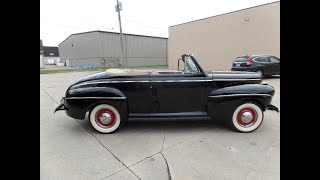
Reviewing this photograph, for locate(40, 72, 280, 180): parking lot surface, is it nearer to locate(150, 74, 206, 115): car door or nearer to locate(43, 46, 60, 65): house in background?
locate(150, 74, 206, 115): car door

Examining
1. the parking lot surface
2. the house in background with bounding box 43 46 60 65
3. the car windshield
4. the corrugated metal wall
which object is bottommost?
the parking lot surface

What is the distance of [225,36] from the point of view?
53.0 ft

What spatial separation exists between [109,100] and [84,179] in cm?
140

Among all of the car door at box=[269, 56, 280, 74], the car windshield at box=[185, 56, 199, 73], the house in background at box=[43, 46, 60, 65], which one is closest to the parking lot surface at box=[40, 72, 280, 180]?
the car windshield at box=[185, 56, 199, 73]

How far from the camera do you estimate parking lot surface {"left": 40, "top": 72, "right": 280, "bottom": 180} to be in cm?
226

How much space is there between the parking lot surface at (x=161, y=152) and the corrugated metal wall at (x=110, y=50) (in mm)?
32067

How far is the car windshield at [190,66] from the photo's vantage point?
3.48 m

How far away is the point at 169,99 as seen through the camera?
338 cm

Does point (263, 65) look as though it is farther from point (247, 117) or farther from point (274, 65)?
point (247, 117)

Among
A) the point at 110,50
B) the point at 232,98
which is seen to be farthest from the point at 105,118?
the point at 110,50

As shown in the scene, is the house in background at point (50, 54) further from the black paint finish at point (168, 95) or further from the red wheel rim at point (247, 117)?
the red wheel rim at point (247, 117)

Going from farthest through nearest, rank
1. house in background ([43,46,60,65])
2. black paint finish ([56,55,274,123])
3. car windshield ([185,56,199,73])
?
1. house in background ([43,46,60,65])
2. car windshield ([185,56,199,73])
3. black paint finish ([56,55,274,123])
